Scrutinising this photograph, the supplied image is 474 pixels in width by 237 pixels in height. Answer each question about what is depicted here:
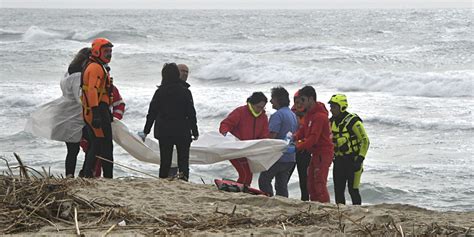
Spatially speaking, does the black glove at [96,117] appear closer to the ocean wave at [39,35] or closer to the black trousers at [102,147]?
the black trousers at [102,147]

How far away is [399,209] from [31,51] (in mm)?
34154

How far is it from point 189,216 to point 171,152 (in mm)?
2680

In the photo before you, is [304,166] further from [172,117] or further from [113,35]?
[113,35]

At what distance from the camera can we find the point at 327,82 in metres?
28.7

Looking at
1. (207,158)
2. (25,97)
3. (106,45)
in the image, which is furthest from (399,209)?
(25,97)

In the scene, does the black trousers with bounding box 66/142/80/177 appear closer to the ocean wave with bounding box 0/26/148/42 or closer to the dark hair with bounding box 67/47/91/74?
the dark hair with bounding box 67/47/91/74

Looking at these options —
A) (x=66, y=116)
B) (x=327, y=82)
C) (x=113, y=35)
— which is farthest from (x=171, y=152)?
(x=113, y=35)

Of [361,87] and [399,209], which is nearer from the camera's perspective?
[399,209]

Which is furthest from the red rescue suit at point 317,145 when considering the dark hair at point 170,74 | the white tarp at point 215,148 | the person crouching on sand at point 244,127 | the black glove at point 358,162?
the dark hair at point 170,74

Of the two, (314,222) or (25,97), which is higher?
(314,222)

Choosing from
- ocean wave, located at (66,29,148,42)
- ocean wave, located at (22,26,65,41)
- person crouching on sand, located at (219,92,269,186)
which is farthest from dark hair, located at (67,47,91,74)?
ocean wave, located at (22,26,65,41)

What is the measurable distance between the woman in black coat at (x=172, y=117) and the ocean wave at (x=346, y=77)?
16.9 m

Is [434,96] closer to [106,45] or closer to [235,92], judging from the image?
[235,92]

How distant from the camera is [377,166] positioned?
13.5 metres
